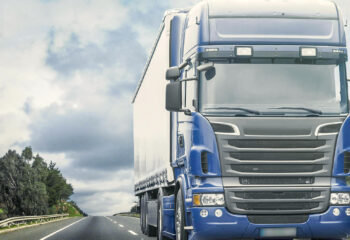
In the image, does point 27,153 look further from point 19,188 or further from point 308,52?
point 308,52

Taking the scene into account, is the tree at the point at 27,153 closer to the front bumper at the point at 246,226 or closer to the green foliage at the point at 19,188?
the green foliage at the point at 19,188

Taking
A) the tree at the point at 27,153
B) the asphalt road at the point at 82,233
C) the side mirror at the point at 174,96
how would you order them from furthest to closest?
1. the tree at the point at 27,153
2. the asphalt road at the point at 82,233
3. the side mirror at the point at 174,96

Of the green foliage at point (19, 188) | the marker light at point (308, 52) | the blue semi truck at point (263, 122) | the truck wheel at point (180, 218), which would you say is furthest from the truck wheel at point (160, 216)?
the green foliage at point (19, 188)

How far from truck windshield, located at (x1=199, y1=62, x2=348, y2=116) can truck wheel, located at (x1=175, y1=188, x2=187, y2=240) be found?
1.75 m

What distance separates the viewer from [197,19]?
33.6ft

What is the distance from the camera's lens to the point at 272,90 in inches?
380

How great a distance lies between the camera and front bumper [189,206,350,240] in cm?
927

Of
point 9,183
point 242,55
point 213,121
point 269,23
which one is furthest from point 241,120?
point 9,183

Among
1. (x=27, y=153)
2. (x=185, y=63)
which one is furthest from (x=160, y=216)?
(x=27, y=153)

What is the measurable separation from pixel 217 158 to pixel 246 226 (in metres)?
1.15

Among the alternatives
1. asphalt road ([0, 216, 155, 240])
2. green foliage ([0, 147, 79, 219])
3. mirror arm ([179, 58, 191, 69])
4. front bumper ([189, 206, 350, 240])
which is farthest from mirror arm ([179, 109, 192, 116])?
green foliage ([0, 147, 79, 219])

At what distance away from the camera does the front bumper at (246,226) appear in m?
9.27

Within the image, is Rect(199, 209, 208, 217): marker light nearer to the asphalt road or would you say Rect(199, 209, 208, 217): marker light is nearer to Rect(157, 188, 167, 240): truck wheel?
Rect(157, 188, 167, 240): truck wheel

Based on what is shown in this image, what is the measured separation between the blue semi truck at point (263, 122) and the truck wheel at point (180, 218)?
0.02 meters
